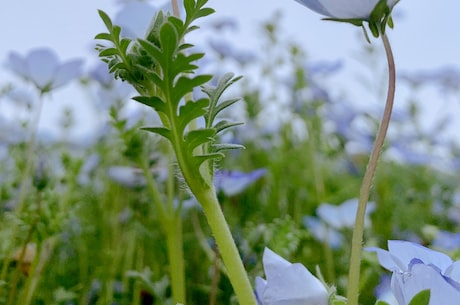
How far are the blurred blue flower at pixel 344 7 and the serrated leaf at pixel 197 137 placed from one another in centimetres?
8

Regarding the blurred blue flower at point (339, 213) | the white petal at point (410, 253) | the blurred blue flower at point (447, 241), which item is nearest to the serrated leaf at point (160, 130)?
the white petal at point (410, 253)

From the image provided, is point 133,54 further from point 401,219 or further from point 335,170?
point 335,170

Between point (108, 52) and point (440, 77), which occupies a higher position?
point (440, 77)

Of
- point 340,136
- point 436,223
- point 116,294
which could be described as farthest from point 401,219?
point 116,294

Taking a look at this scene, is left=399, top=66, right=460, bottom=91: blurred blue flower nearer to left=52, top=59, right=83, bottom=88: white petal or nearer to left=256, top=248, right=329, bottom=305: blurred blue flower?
left=52, top=59, right=83, bottom=88: white petal

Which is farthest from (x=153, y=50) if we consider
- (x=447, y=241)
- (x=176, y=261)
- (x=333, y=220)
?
(x=333, y=220)

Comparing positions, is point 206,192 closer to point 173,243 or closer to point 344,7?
point 344,7

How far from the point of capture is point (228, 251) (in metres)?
0.37

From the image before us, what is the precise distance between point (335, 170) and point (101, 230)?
35.4 inches

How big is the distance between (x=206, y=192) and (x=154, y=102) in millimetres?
52

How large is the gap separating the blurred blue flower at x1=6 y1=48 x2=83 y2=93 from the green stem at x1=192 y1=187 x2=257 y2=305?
0.58 m

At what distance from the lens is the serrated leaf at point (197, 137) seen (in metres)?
0.36

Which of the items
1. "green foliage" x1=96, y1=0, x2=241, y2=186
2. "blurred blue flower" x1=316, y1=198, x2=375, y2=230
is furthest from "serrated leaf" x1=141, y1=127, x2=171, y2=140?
"blurred blue flower" x1=316, y1=198, x2=375, y2=230

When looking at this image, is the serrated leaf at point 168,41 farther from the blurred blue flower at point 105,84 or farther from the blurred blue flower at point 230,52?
the blurred blue flower at point 230,52
